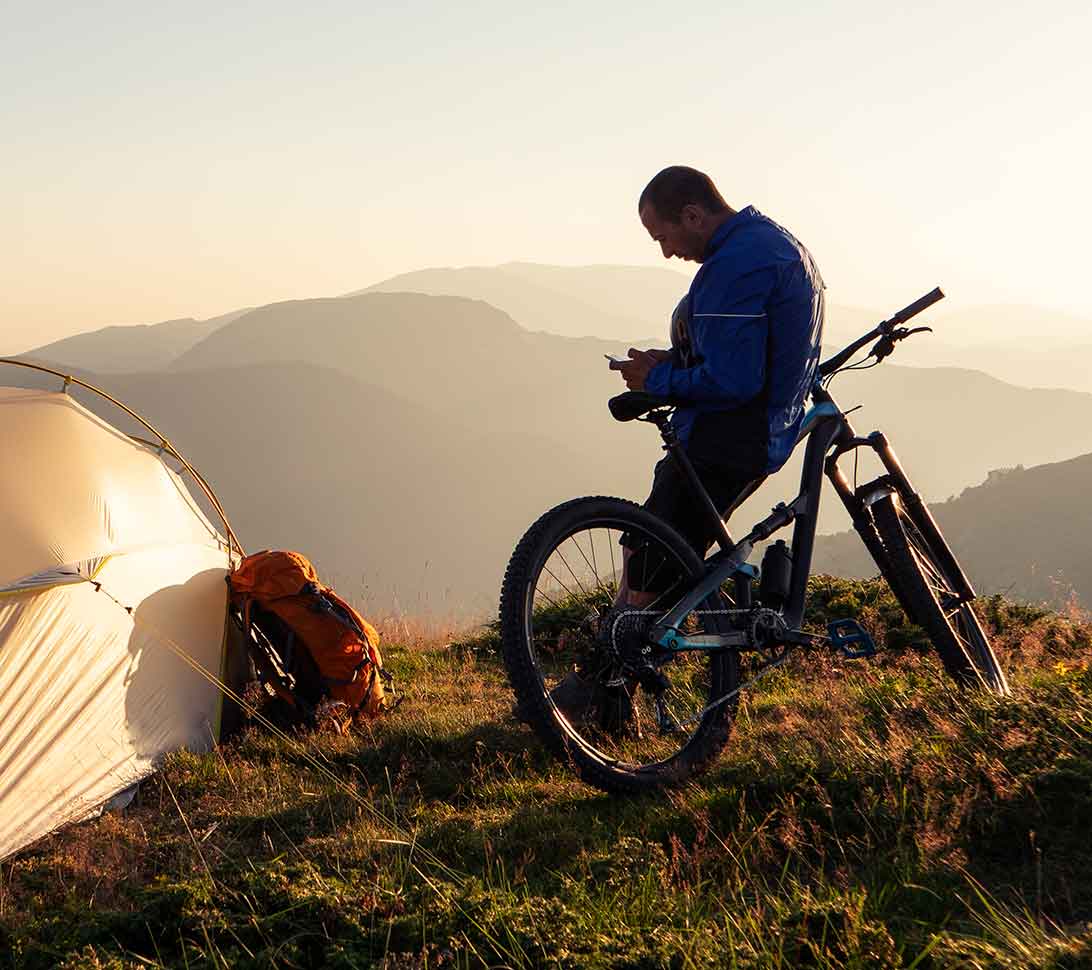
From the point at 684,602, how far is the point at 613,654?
0.37m

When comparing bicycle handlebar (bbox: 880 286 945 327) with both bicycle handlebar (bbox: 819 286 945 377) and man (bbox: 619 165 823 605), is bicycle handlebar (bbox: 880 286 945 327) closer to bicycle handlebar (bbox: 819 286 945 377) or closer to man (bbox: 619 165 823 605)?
bicycle handlebar (bbox: 819 286 945 377)

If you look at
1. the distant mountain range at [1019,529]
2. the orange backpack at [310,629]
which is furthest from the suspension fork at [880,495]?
the distant mountain range at [1019,529]

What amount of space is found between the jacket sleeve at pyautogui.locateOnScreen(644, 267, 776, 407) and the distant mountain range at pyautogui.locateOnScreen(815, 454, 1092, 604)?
7253cm

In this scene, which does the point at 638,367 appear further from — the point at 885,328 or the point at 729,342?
the point at 885,328

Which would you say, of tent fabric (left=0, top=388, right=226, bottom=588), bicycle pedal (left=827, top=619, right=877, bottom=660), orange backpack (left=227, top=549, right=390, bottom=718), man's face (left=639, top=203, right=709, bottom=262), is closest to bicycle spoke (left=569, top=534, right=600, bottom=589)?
bicycle pedal (left=827, top=619, right=877, bottom=660)

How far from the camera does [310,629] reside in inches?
243

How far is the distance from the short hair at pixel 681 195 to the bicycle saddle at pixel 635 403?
0.87m

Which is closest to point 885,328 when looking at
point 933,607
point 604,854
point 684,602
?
point 933,607

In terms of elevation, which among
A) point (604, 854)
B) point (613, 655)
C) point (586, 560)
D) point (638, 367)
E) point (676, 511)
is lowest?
point (604, 854)

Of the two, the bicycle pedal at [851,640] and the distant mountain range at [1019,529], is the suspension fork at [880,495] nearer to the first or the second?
the bicycle pedal at [851,640]

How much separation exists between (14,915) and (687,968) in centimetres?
247

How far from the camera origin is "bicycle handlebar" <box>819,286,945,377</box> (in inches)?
199

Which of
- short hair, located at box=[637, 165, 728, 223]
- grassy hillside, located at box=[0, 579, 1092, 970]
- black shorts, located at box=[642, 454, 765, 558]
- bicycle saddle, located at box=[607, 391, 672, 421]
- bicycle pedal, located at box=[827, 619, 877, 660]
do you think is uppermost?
short hair, located at box=[637, 165, 728, 223]

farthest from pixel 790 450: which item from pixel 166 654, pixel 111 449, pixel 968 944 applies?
pixel 111 449
